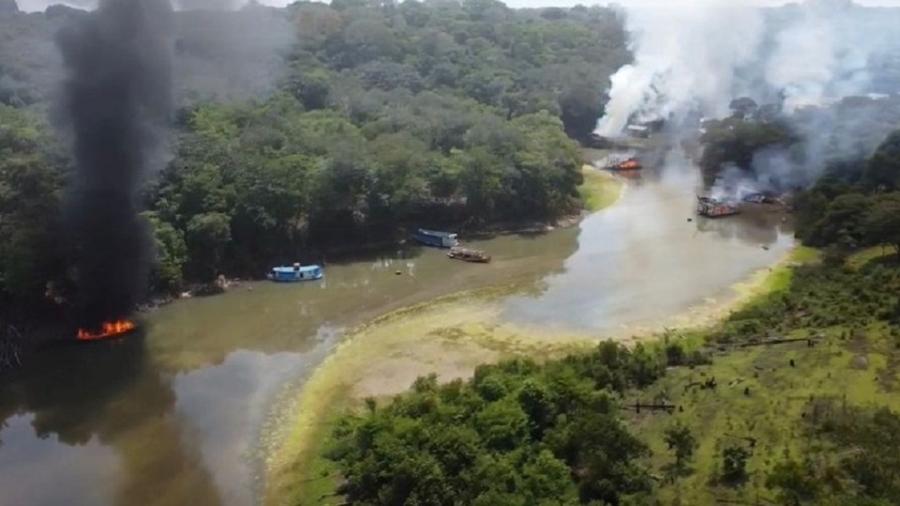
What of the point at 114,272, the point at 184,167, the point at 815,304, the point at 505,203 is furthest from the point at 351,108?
the point at 815,304

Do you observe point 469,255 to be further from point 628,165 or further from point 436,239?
point 628,165

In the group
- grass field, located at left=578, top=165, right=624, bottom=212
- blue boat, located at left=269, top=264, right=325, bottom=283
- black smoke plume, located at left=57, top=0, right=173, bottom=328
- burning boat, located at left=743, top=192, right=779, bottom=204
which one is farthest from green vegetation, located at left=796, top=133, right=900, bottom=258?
black smoke plume, located at left=57, top=0, right=173, bottom=328

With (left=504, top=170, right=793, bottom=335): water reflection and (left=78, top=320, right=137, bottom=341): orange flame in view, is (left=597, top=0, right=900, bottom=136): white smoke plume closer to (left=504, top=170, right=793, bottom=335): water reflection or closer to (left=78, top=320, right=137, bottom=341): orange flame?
(left=504, top=170, right=793, bottom=335): water reflection

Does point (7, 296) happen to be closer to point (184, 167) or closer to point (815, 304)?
point (184, 167)

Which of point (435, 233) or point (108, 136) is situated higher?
point (108, 136)

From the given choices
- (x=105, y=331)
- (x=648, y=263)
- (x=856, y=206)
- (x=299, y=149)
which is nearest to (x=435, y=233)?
(x=299, y=149)

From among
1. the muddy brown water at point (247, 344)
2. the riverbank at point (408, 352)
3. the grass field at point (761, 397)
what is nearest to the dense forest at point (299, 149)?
the muddy brown water at point (247, 344)
